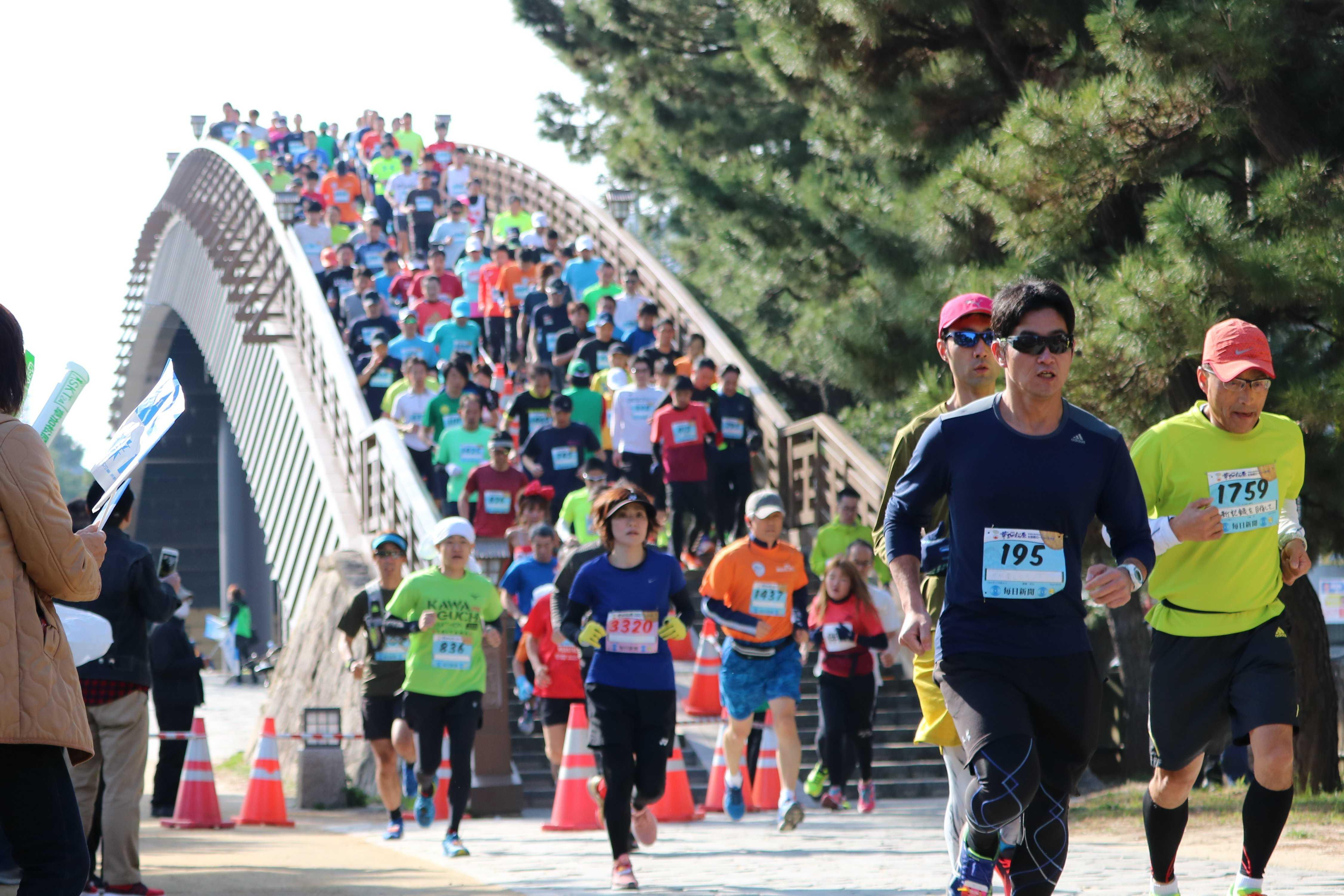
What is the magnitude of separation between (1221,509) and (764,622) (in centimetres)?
495

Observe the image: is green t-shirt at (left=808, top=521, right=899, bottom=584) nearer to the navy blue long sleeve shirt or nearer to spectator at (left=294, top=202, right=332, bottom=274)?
the navy blue long sleeve shirt

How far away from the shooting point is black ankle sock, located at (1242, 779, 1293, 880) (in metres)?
5.60

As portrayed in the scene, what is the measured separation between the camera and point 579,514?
15.5 meters

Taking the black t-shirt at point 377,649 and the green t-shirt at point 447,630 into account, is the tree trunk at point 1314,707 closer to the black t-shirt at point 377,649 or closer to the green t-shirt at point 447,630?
the green t-shirt at point 447,630

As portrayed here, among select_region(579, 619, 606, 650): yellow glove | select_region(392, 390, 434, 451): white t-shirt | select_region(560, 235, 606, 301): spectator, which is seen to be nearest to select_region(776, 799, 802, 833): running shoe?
select_region(579, 619, 606, 650): yellow glove

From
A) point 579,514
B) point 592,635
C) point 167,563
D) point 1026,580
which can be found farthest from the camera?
point 579,514

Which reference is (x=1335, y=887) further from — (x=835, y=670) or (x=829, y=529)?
(x=829, y=529)

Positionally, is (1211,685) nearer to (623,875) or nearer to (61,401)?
(623,875)

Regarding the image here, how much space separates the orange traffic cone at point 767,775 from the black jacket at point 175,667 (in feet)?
14.2

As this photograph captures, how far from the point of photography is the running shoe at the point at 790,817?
1038cm

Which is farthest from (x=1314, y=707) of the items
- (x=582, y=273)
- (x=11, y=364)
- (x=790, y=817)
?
(x=582, y=273)

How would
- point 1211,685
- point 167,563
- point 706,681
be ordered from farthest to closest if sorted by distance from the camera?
1. point 706,681
2. point 167,563
3. point 1211,685

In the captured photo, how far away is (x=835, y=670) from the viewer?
39.1ft

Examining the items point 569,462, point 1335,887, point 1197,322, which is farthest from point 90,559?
point 569,462
